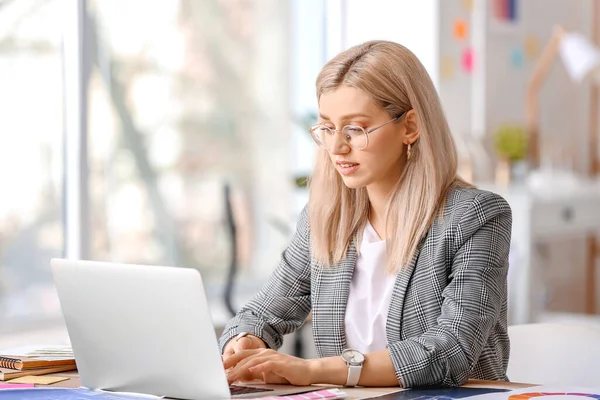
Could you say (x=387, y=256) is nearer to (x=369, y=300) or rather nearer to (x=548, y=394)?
(x=369, y=300)

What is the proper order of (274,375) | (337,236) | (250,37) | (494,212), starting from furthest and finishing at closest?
(250,37) → (337,236) → (494,212) → (274,375)

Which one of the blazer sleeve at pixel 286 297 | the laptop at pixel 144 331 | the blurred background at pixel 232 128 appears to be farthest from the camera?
the blurred background at pixel 232 128

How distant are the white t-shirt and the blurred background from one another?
1774 mm

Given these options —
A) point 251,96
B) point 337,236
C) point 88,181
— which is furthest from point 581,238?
point 337,236

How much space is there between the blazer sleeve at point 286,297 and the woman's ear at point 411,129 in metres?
0.29

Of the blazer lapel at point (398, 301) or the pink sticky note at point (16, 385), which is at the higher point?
the blazer lapel at point (398, 301)

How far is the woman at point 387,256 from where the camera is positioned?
5.10 feet

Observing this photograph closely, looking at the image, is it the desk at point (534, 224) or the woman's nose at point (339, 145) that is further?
the desk at point (534, 224)

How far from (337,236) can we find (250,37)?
3.34 meters

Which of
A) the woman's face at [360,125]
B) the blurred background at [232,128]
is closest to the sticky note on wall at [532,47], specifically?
the blurred background at [232,128]

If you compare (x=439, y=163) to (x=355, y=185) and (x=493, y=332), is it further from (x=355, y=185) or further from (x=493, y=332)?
(x=493, y=332)

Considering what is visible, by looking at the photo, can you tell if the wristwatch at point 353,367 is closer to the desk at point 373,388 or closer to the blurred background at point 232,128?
the desk at point 373,388

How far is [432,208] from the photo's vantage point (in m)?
1.73

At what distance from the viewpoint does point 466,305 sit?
63.2 inches
